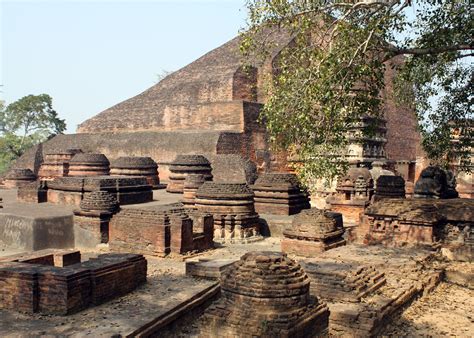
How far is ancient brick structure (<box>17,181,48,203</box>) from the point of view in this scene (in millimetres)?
12375

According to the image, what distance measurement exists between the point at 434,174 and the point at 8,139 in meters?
26.8

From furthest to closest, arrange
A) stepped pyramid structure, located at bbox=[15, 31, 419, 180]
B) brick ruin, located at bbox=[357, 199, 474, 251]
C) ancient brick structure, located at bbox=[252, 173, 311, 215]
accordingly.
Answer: stepped pyramid structure, located at bbox=[15, 31, 419, 180], ancient brick structure, located at bbox=[252, 173, 311, 215], brick ruin, located at bbox=[357, 199, 474, 251]

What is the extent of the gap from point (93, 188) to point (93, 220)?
5.65 ft

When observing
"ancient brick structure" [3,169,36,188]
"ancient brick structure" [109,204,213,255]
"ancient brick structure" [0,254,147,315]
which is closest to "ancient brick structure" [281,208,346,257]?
"ancient brick structure" [109,204,213,255]

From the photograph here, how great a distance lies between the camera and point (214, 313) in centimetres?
464

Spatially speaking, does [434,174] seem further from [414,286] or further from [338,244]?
[414,286]

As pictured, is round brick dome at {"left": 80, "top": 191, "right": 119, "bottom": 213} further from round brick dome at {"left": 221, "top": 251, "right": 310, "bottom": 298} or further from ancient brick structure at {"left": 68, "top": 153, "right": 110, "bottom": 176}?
ancient brick structure at {"left": 68, "top": 153, "right": 110, "bottom": 176}

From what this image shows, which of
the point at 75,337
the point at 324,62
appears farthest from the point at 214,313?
the point at 324,62

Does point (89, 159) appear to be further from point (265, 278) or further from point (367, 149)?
point (265, 278)

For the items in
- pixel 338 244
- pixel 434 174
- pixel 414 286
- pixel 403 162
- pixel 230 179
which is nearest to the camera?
pixel 414 286

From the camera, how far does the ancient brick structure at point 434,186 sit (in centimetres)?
1145

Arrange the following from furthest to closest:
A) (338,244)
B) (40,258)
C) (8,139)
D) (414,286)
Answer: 1. (8,139)
2. (338,244)
3. (40,258)
4. (414,286)

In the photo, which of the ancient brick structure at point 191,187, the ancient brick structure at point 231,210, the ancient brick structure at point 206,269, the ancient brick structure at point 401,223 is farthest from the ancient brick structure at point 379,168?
the ancient brick structure at point 206,269

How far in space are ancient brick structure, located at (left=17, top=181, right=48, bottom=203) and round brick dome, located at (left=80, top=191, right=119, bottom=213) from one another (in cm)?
260
